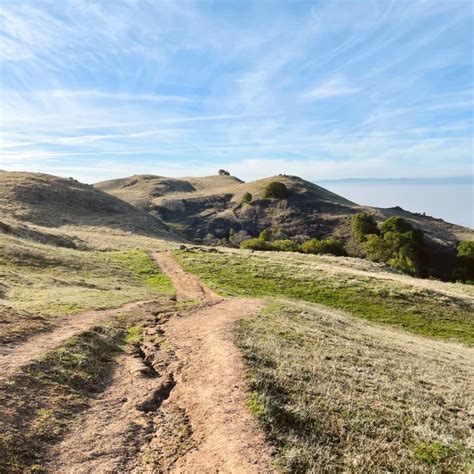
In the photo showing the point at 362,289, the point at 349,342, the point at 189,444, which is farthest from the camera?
the point at 362,289

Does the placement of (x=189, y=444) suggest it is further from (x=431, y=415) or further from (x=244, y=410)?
(x=431, y=415)

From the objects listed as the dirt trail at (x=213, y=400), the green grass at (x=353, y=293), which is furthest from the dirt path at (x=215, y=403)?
the green grass at (x=353, y=293)

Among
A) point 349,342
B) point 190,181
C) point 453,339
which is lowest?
point 453,339

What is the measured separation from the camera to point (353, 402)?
1102 cm

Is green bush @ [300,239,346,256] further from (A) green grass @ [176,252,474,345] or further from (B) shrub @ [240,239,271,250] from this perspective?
(A) green grass @ [176,252,474,345]

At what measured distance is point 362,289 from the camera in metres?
35.0

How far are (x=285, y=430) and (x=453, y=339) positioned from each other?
22638 mm

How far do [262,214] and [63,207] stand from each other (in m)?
61.4

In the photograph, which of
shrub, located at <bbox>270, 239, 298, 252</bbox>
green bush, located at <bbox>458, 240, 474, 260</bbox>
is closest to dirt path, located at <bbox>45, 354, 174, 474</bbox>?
shrub, located at <bbox>270, 239, 298, 252</bbox>

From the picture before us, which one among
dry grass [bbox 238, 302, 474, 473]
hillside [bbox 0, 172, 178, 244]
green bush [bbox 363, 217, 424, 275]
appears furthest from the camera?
green bush [bbox 363, 217, 424, 275]

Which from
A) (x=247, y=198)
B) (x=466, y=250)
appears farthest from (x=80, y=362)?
(x=247, y=198)

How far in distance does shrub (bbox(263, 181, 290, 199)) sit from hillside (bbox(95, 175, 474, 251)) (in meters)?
1.97

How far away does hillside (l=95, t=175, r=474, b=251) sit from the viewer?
111188 mm

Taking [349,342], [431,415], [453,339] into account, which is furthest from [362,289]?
[431,415]
